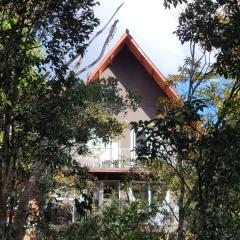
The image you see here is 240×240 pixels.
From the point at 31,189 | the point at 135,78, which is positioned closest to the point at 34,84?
the point at 31,189

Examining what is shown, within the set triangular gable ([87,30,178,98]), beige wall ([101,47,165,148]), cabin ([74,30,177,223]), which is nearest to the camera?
cabin ([74,30,177,223])

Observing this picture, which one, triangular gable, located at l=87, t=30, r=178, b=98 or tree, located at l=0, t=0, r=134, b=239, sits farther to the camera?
triangular gable, located at l=87, t=30, r=178, b=98

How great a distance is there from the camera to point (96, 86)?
1511cm

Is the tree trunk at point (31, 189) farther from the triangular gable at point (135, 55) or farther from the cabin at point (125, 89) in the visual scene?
the triangular gable at point (135, 55)

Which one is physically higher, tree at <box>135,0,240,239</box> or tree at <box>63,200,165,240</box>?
tree at <box>135,0,240,239</box>

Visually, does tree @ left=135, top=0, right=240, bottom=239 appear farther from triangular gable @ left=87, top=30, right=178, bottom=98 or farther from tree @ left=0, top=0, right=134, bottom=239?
triangular gable @ left=87, top=30, right=178, bottom=98

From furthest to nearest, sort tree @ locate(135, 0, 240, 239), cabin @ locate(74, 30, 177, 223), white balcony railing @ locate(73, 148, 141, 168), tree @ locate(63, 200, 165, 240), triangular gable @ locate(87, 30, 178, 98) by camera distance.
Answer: triangular gable @ locate(87, 30, 178, 98) < cabin @ locate(74, 30, 177, 223) < white balcony railing @ locate(73, 148, 141, 168) < tree @ locate(63, 200, 165, 240) < tree @ locate(135, 0, 240, 239)

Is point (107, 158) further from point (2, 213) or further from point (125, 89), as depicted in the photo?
point (2, 213)

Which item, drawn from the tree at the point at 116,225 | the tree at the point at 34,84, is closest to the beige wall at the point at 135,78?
the tree at the point at 116,225

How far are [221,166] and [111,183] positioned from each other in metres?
18.4

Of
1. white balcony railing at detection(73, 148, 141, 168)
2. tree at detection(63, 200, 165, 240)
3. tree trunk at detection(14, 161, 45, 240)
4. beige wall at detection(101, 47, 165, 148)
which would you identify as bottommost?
tree at detection(63, 200, 165, 240)

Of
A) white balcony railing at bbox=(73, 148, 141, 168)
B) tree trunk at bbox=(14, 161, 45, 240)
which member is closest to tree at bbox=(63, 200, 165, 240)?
tree trunk at bbox=(14, 161, 45, 240)

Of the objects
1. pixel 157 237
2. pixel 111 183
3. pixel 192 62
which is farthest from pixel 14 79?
pixel 111 183

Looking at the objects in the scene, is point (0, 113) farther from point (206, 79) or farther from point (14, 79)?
point (206, 79)
